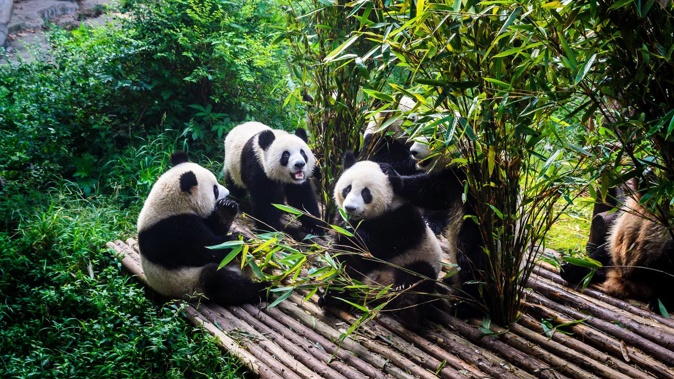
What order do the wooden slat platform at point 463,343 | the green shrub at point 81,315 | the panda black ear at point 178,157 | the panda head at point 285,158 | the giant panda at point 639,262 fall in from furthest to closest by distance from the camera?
1. the panda head at point 285,158
2. the panda black ear at point 178,157
3. the giant panda at point 639,262
4. the green shrub at point 81,315
5. the wooden slat platform at point 463,343

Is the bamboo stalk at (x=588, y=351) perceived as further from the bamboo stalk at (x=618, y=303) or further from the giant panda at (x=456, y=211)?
the bamboo stalk at (x=618, y=303)

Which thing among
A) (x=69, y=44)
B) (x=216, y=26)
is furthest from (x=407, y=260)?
(x=69, y=44)

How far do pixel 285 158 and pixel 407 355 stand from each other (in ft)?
6.54

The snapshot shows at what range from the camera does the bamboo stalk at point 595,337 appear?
11.1ft

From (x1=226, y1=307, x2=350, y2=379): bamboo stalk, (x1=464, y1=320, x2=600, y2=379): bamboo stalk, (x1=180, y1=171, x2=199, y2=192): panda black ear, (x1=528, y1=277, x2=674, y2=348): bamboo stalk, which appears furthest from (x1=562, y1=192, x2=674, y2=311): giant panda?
(x1=180, y1=171, x2=199, y2=192): panda black ear

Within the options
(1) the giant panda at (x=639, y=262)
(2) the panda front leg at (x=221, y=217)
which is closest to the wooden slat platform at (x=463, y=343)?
(1) the giant panda at (x=639, y=262)

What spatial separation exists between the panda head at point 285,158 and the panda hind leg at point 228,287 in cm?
102

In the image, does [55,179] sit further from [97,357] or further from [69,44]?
[97,357]

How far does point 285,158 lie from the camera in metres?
5.05

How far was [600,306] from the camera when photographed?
3971 millimetres

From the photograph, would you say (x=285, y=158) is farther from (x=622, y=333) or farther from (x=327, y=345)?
(x=622, y=333)

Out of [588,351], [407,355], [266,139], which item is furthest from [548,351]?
[266,139]

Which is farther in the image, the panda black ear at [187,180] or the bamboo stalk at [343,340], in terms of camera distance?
the panda black ear at [187,180]

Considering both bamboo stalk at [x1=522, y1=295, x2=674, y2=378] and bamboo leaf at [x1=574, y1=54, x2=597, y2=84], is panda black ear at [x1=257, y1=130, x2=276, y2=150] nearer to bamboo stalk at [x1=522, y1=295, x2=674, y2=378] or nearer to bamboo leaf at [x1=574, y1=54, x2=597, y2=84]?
bamboo stalk at [x1=522, y1=295, x2=674, y2=378]
